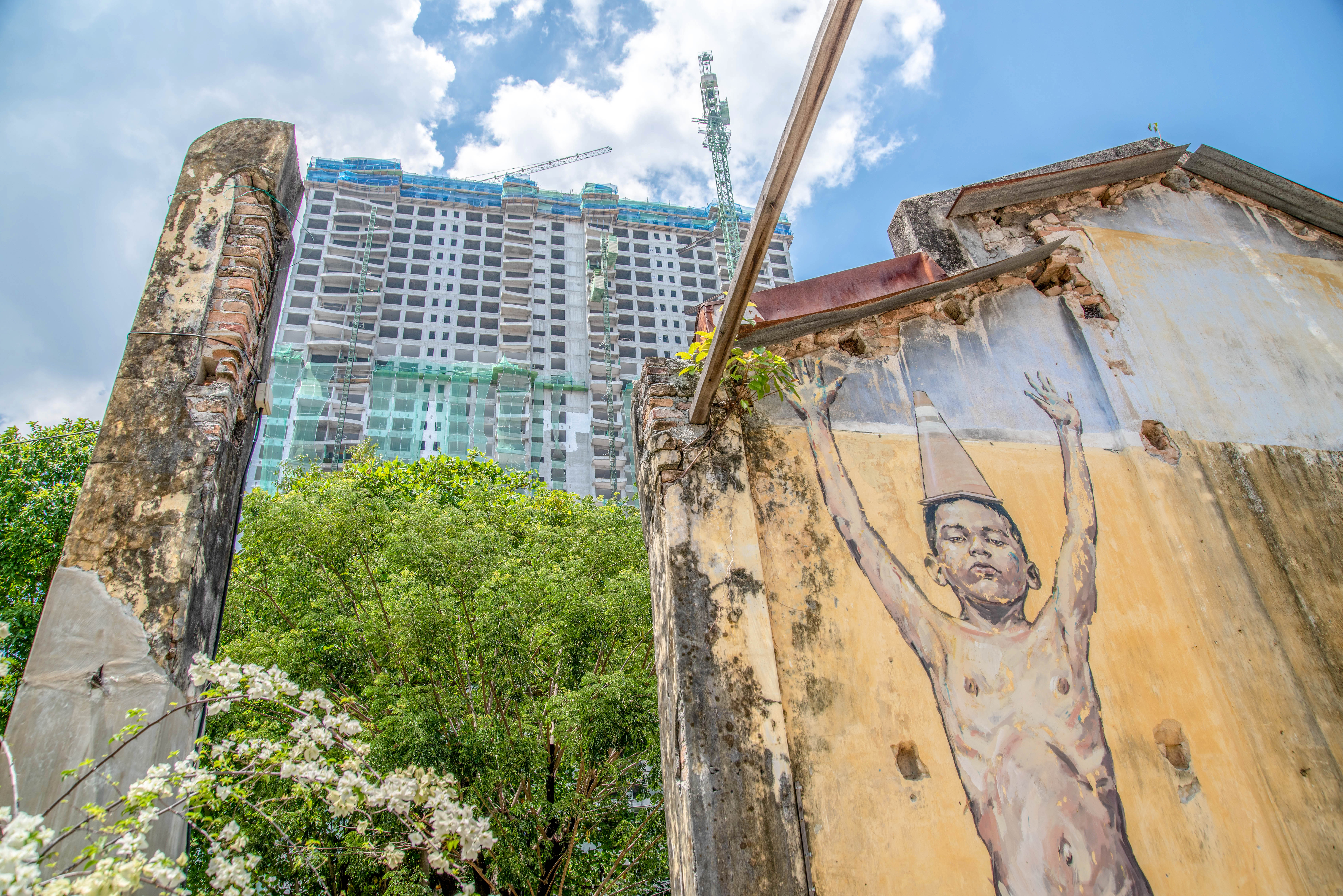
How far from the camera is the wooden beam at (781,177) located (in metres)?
2.67

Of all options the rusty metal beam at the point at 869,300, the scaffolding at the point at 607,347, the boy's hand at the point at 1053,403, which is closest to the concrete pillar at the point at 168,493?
the rusty metal beam at the point at 869,300

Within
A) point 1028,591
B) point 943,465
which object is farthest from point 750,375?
point 1028,591

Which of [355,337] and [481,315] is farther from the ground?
[481,315]

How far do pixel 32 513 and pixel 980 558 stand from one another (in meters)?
9.68

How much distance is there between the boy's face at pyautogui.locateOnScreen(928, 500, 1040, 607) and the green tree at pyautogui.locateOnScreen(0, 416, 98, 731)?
8016mm

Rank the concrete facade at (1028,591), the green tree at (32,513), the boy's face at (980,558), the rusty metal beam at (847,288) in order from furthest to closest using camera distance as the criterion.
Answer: the green tree at (32,513)
the rusty metal beam at (847,288)
the boy's face at (980,558)
the concrete facade at (1028,591)

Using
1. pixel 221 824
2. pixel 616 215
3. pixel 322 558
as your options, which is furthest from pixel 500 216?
pixel 221 824

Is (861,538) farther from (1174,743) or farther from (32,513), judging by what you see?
(32,513)

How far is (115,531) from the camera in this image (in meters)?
3.48

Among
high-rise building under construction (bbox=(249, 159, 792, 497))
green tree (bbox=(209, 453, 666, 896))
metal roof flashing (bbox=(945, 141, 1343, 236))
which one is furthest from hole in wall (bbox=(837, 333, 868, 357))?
high-rise building under construction (bbox=(249, 159, 792, 497))

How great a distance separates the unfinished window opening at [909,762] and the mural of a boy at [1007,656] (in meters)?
0.18

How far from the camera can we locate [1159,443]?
4.63 m

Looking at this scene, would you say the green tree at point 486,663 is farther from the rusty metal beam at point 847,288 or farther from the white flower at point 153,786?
the rusty metal beam at point 847,288

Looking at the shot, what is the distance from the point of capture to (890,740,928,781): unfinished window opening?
3.36 meters
